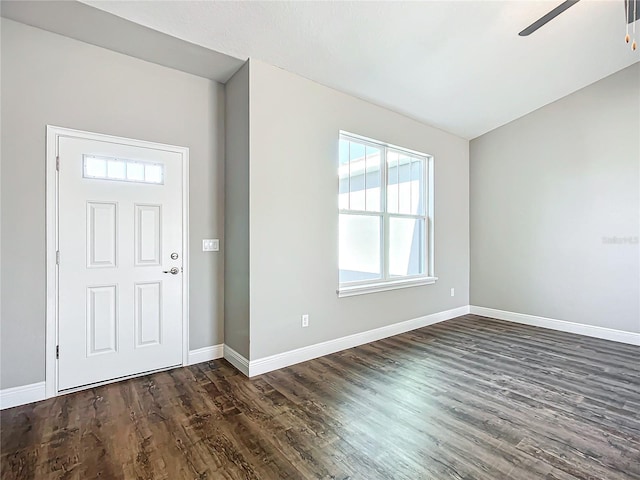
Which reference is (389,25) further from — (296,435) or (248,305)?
(296,435)

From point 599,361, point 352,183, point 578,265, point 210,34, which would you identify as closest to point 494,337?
point 599,361

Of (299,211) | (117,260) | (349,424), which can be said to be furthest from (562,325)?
(117,260)

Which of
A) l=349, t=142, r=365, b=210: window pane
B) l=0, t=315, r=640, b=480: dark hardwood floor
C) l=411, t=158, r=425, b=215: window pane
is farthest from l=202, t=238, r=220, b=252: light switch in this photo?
l=411, t=158, r=425, b=215: window pane

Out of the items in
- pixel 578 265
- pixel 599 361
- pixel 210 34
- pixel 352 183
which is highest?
pixel 210 34

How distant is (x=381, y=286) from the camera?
3.93 meters

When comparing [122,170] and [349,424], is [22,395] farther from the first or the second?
[349,424]

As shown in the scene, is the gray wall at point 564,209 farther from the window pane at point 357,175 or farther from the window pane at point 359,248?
the window pane at point 357,175

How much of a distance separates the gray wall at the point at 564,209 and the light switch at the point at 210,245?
158 inches

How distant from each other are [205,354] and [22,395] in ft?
4.39

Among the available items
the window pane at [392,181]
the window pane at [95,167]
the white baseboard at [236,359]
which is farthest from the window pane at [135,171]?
the window pane at [392,181]

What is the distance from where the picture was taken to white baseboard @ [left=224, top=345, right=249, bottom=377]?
9.53 feet

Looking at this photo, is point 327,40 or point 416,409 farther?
point 327,40

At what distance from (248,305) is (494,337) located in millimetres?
3083

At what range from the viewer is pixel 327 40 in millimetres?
2781
